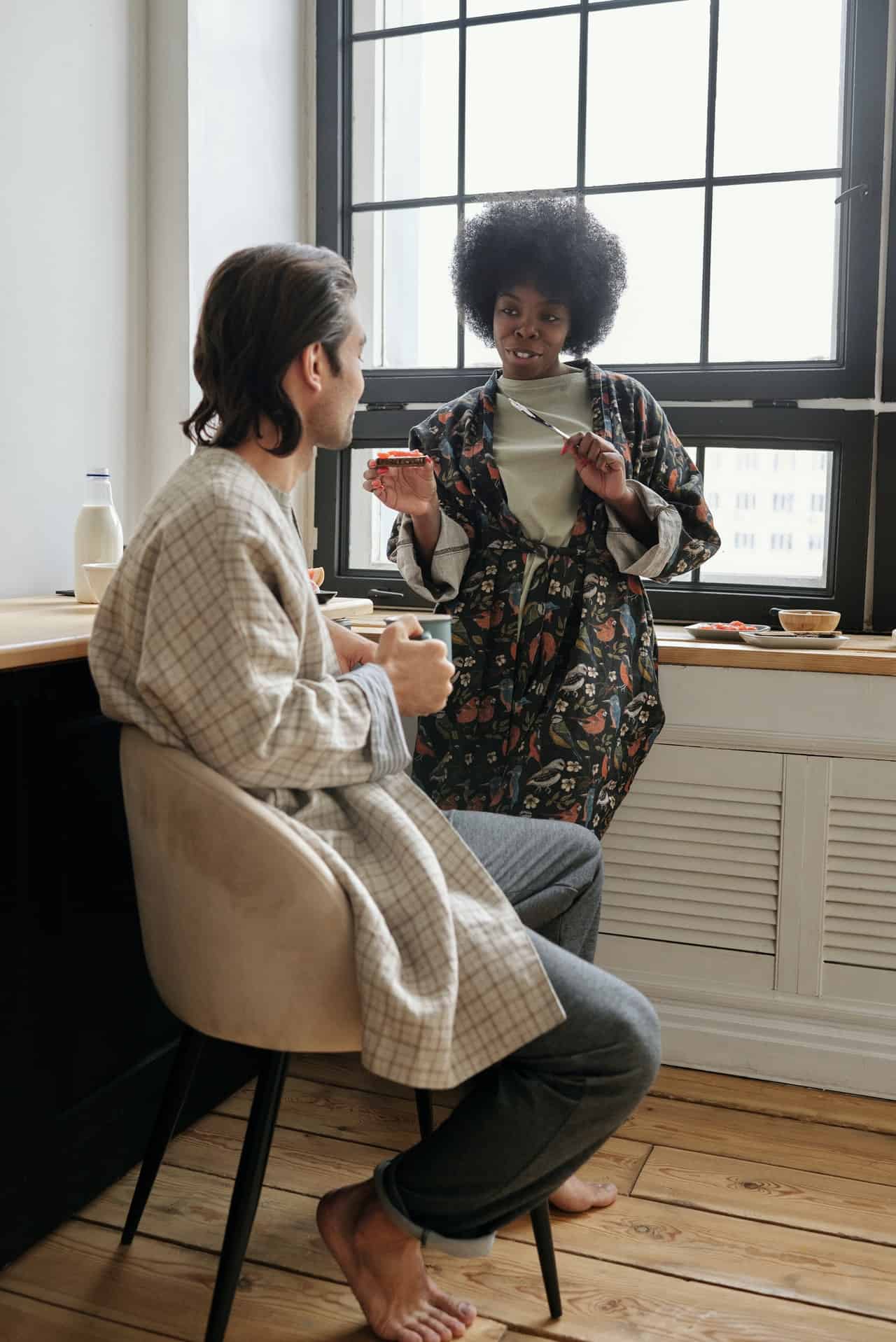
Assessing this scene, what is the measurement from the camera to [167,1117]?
1.69 m

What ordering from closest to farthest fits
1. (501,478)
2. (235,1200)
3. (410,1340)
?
(235,1200), (410,1340), (501,478)

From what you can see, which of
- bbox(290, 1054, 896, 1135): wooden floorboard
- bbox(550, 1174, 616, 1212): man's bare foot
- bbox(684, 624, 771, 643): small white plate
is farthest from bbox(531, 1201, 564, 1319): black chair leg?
bbox(684, 624, 771, 643): small white plate

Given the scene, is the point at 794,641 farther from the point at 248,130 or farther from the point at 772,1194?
the point at 248,130

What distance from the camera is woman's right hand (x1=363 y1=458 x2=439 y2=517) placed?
2.15m

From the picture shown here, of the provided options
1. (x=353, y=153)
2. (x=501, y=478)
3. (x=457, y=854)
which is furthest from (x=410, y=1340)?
(x=353, y=153)

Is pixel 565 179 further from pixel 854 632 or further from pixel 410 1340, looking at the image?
pixel 410 1340

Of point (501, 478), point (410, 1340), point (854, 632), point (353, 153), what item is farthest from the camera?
point (353, 153)

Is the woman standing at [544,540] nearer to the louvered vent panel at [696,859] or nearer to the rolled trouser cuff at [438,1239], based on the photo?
the louvered vent panel at [696,859]

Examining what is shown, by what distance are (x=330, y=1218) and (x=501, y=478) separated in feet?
4.22

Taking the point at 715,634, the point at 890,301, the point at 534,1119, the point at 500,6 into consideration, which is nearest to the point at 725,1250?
the point at 534,1119

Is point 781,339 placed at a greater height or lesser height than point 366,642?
greater

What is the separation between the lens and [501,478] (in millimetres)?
2242

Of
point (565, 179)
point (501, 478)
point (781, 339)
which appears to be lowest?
point (501, 478)

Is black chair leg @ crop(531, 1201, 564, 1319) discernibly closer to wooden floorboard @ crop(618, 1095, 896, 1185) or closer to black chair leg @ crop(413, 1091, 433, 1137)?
black chair leg @ crop(413, 1091, 433, 1137)
